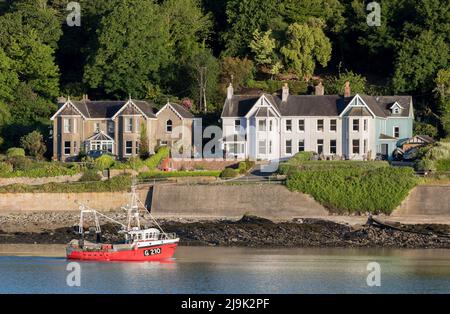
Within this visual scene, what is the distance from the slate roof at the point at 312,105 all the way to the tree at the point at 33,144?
11.6 meters

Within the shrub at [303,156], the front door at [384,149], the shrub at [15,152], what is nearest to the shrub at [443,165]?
the shrub at [303,156]

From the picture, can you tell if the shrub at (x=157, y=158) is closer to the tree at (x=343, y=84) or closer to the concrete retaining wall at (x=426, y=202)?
the tree at (x=343, y=84)

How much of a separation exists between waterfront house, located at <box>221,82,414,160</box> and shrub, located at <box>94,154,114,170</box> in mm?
7861

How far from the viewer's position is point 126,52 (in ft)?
288

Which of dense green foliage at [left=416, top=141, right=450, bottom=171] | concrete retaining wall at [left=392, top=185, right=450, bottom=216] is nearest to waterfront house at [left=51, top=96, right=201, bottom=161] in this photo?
dense green foliage at [left=416, top=141, right=450, bottom=171]

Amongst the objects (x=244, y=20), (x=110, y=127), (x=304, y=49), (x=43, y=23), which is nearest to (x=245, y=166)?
(x=110, y=127)

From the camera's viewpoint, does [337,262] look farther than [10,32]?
No

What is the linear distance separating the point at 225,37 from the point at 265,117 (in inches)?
628

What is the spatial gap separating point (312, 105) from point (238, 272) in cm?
3118

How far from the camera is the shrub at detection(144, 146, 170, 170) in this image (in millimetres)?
77375

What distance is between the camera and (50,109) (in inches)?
3529

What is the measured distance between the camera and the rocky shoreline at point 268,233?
202 ft

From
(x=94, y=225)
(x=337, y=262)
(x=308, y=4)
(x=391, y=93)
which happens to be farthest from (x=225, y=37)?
(x=337, y=262)
